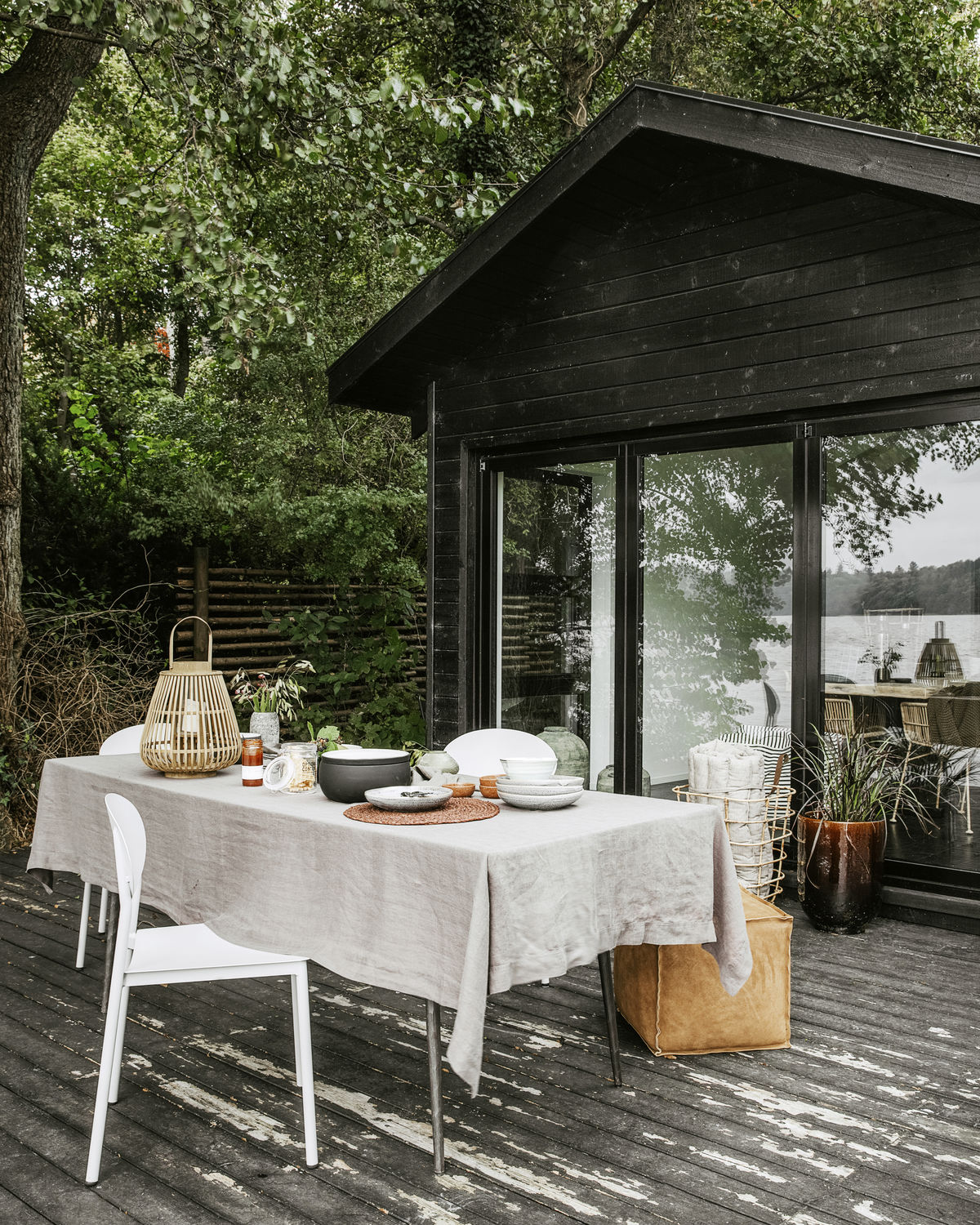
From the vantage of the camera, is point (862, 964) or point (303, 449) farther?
point (303, 449)

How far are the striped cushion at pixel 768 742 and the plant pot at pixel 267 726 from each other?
7.65 ft

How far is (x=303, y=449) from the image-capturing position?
8367 mm

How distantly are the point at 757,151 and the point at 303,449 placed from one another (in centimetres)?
506

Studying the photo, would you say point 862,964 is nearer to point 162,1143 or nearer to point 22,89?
point 162,1143

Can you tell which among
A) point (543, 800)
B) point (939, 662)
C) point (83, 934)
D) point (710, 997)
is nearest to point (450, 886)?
point (543, 800)

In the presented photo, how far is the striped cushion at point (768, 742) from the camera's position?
4570 millimetres

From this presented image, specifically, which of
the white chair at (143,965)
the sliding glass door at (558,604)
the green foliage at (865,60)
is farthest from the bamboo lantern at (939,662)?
the green foliage at (865,60)

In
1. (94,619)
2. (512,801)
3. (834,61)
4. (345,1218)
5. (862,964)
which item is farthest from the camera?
(834,61)

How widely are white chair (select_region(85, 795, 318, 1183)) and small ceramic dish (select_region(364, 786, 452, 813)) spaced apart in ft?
1.38

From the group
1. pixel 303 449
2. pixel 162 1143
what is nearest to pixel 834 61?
pixel 303 449

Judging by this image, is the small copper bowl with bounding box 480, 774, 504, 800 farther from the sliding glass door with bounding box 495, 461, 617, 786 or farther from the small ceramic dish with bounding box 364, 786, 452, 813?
the sliding glass door with bounding box 495, 461, 617, 786

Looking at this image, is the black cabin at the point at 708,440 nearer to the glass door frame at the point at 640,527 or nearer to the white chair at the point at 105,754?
the glass door frame at the point at 640,527

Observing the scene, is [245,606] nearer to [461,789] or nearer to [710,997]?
[461,789]

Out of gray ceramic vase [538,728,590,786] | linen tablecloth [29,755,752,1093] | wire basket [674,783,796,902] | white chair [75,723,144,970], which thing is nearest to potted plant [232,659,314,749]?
linen tablecloth [29,755,752,1093]
